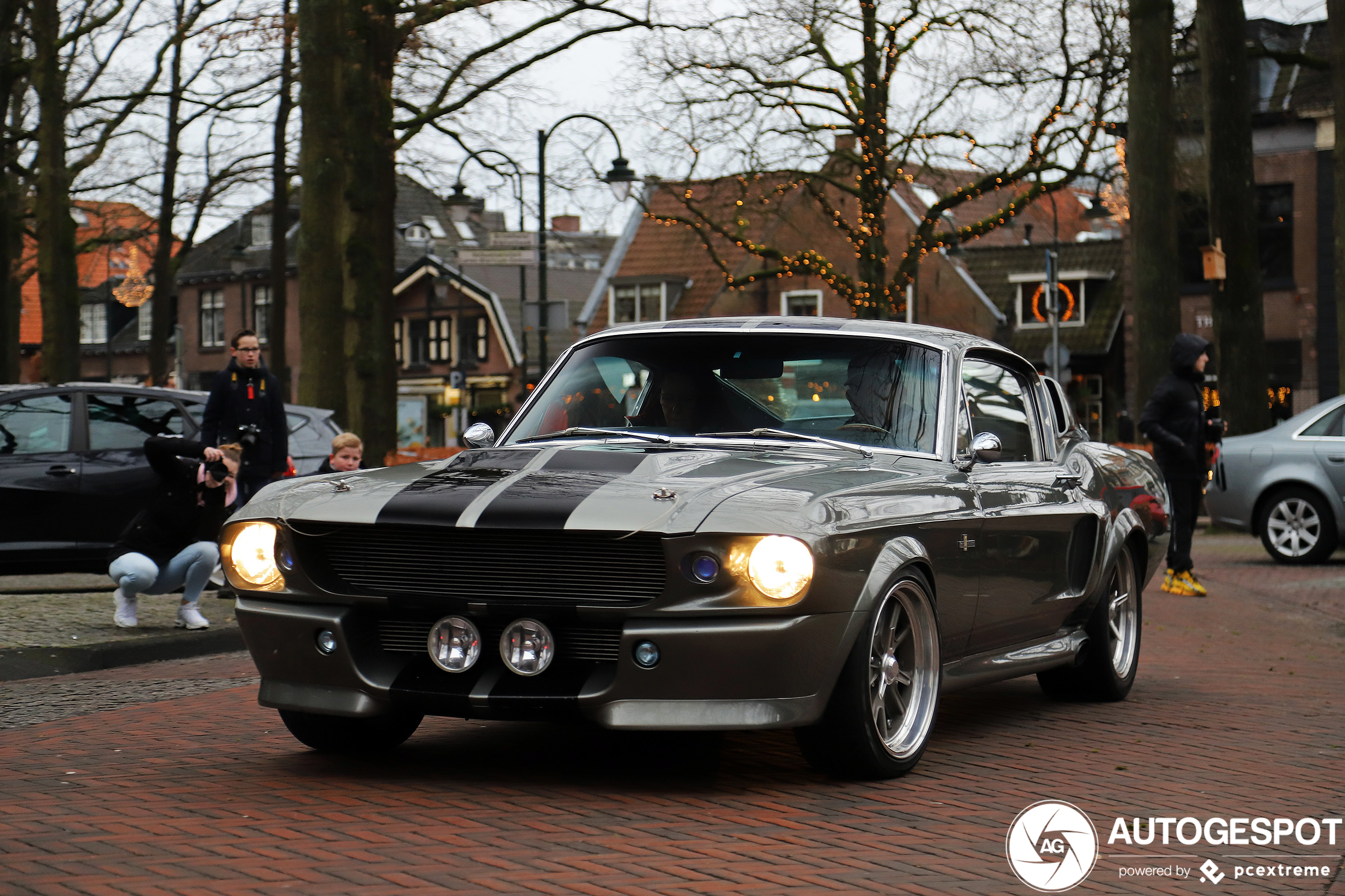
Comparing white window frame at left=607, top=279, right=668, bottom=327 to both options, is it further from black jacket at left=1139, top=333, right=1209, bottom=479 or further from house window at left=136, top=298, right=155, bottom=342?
black jacket at left=1139, top=333, right=1209, bottom=479

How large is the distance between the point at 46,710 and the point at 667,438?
135 inches

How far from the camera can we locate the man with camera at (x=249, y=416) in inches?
485

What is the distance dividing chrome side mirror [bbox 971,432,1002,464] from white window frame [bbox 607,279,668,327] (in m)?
53.6

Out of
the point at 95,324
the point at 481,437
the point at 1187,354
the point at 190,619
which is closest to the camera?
the point at 481,437

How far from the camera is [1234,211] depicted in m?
22.2

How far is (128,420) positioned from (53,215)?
1227 centimetres

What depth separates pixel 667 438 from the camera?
251 inches

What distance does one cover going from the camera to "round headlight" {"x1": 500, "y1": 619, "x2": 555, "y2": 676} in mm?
5301

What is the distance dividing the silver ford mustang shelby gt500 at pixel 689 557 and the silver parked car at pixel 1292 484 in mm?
10840

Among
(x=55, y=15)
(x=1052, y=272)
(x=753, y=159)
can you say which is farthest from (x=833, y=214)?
(x=55, y=15)

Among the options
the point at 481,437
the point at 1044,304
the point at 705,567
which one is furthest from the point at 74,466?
the point at 1044,304

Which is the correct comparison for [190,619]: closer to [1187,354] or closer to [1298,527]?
[1187,354]

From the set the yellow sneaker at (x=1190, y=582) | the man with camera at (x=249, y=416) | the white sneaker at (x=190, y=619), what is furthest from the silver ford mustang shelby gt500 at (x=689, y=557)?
the yellow sneaker at (x=1190, y=582)

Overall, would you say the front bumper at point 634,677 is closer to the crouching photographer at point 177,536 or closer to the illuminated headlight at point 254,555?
the illuminated headlight at point 254,555
